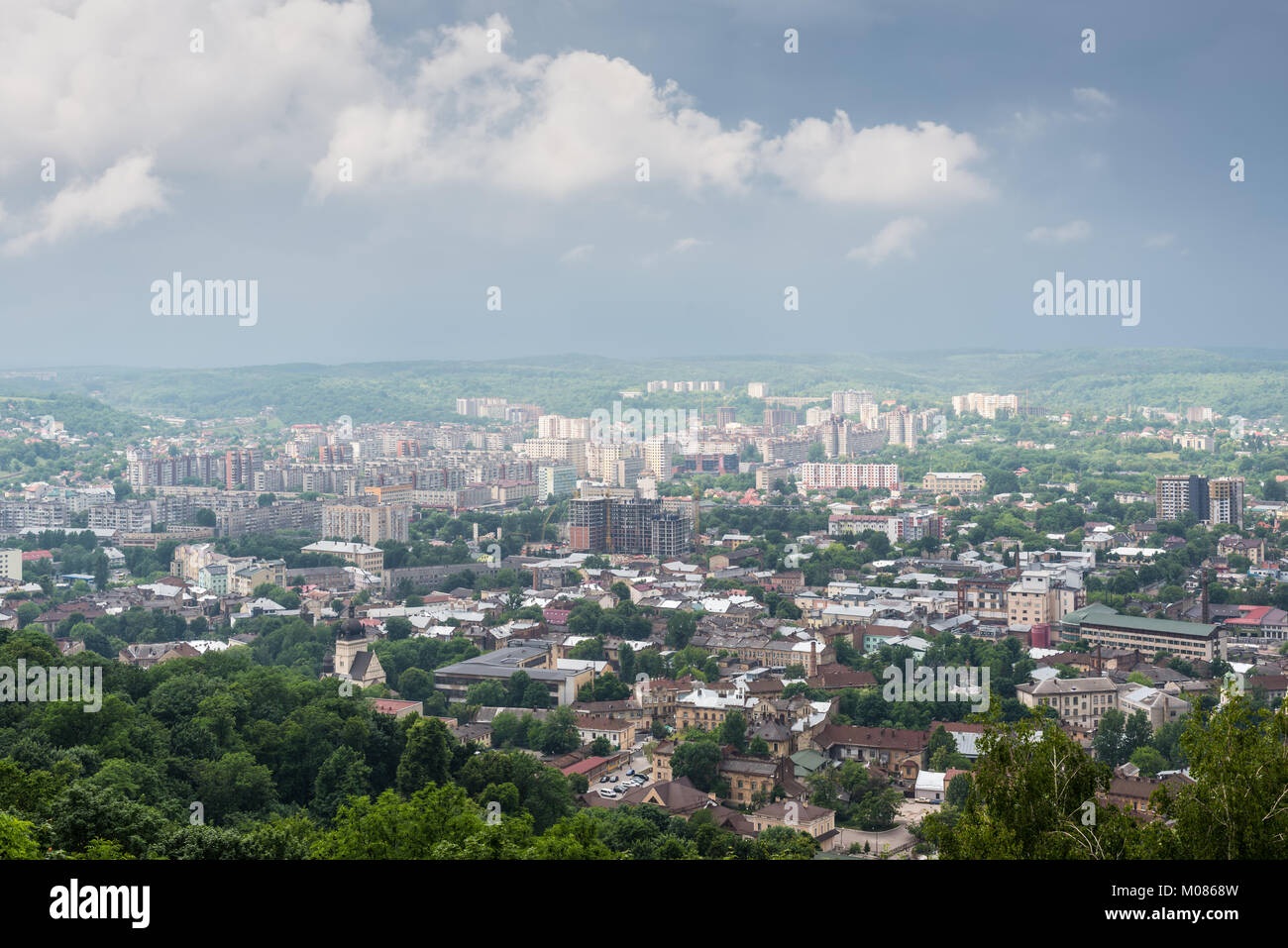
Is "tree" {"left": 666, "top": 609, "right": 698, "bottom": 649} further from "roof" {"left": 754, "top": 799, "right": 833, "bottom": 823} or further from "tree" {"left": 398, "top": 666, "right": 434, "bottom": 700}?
"roof" {"left": 754, "top": 799, "right": 833, "bottom": 823}

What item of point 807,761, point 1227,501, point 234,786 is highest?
point 1227,501

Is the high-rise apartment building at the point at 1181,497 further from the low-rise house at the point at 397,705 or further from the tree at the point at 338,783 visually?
the tree at the point at 338,783

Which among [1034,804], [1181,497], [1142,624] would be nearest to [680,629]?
[1142,624]

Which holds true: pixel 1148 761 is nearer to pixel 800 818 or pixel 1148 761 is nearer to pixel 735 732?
pixel 800 818

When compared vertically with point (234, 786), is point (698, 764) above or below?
below

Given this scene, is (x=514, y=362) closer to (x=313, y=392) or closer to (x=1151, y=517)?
(x=313, y=392)

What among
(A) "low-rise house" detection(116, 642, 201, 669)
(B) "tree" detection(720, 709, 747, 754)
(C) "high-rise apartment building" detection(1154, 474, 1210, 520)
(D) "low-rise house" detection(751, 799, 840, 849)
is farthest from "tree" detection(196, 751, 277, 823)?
(C) "high-rise apartment building" detection(1154, 474, 1210, 520)

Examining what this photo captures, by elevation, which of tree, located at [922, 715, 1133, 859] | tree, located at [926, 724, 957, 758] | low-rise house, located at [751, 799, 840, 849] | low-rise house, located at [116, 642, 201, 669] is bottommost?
low-rise house, located at [751, 799, 840, 849]

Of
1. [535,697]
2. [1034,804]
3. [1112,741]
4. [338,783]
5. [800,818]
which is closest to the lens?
[1034,804]

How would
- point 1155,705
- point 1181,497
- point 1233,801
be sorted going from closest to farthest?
1. point 1233,801
2. point 1155,705
3. point 1181,497

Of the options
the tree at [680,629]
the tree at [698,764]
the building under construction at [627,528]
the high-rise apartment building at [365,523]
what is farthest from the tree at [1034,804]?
the high-rise apartment building at [365,523]
